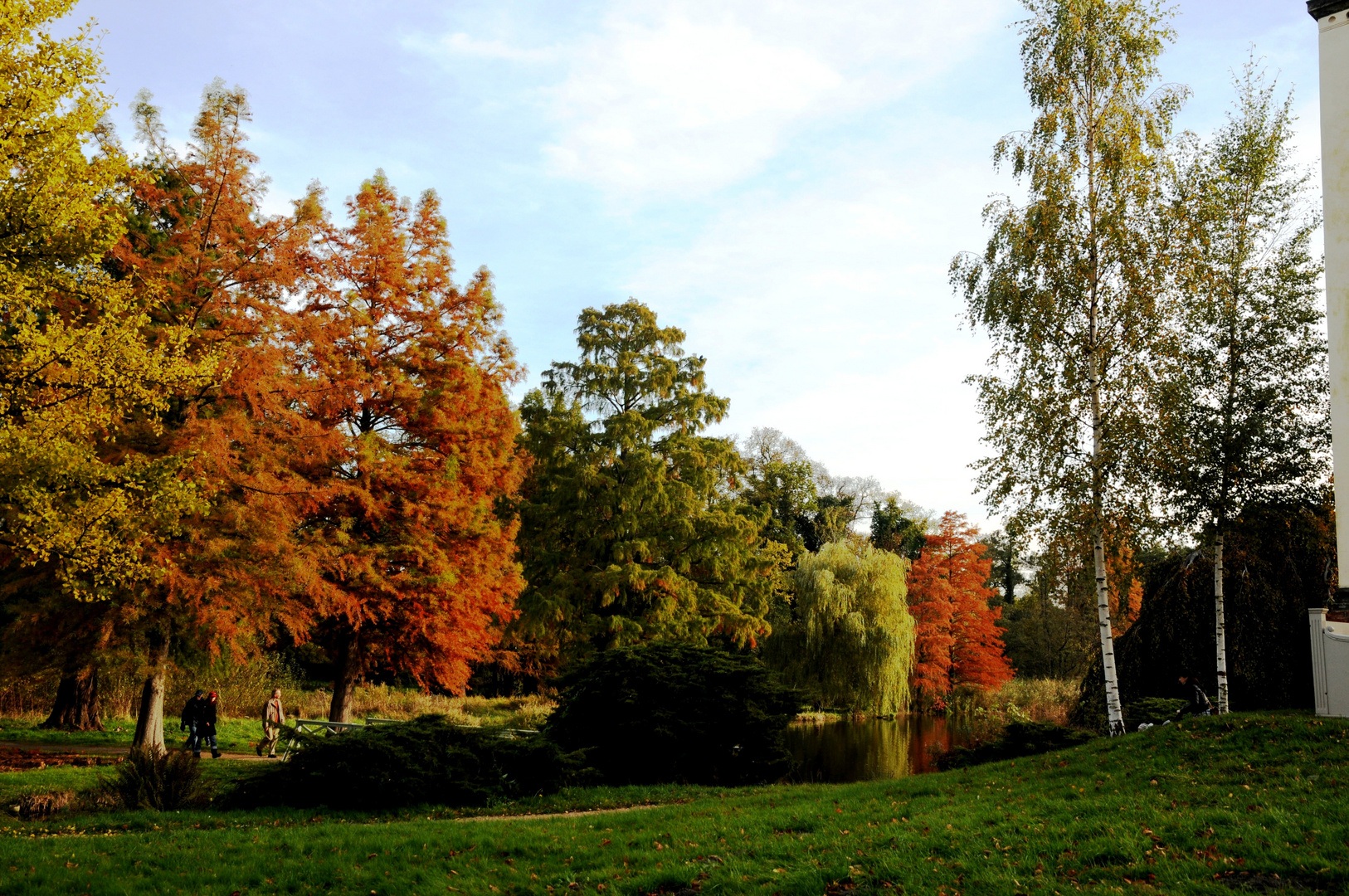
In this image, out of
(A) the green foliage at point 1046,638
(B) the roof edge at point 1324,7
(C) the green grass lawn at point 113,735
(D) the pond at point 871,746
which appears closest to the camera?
(B) the roof edge at point 1324,7

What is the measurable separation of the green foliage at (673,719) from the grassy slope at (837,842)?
4005 mm

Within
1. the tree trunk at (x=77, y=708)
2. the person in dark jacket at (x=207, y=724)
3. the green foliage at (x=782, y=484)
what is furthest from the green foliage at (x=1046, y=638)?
the tree trunk at (x=77, y=708)

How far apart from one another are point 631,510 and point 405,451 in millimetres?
6836

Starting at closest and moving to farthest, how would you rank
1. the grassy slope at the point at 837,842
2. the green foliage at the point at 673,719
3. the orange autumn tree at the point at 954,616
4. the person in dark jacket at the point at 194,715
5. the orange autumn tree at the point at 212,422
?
the grassy slope at the point at 837,842 < the orange autumn tree at the point at 212,422 < the green foliage at the point at 673,719 < the person in dark jacket at the point at 194,715 < the orange autumn tree at the point at 954,616

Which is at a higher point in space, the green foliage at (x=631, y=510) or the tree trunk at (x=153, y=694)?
the green foliage at (x=631, y=510)

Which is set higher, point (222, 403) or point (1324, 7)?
point (1324, 7)

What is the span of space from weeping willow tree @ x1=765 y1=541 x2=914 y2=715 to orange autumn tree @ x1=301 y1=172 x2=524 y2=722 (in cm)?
1240

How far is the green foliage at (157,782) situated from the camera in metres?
10.4

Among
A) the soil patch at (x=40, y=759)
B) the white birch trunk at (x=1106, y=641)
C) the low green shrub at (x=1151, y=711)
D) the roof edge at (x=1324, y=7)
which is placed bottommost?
the soil patch at (x=40, y=759)

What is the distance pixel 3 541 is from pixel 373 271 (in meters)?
8.48

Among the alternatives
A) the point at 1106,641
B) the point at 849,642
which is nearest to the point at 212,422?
the point at 1106,641

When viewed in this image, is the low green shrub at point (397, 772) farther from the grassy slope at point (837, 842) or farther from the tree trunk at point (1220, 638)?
the tree trunk at point (1220, 638)

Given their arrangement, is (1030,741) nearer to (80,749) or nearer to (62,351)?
(62,351)

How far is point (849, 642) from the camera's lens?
2862cm
